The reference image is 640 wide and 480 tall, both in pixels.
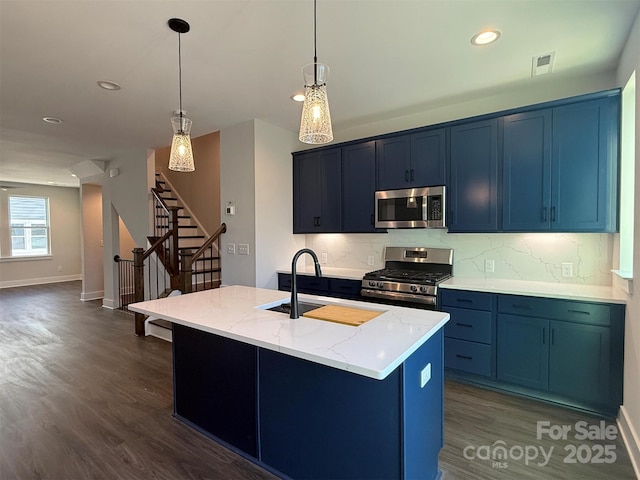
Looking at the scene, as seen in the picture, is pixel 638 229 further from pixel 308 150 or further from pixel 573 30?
pixel 308 150

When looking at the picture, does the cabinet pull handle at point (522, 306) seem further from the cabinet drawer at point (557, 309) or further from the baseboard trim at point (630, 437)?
the baseboard trim at point (630, 437)

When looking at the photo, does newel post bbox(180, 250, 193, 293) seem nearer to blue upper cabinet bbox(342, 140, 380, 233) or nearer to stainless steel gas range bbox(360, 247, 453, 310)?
blue upper cabinet bbox(342, 140, 380, 233)

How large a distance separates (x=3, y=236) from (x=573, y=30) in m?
11.8

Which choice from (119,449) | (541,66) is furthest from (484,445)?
(541,66)

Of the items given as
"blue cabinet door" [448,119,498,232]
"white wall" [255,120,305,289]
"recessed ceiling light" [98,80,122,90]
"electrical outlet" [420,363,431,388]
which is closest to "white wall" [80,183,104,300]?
"recessed ceiling light" [98,80,122,90]

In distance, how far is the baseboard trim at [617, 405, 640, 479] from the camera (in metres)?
1.90

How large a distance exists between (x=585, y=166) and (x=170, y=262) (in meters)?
5.27

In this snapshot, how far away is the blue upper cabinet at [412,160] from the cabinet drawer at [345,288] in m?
1.13

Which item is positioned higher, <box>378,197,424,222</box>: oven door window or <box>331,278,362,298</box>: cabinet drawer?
<box>378,197,424,222</box>: oven door window

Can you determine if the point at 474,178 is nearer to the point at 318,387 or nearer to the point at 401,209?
the point at 401,209

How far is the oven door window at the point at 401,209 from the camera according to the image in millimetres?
3420

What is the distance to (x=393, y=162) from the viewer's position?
3.61 m

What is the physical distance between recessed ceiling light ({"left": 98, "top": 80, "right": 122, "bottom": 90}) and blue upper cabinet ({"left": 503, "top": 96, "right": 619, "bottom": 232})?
3598mm

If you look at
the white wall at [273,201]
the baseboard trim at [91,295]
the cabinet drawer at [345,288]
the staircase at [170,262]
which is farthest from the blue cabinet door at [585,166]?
the baseboard trim at [91,295]
